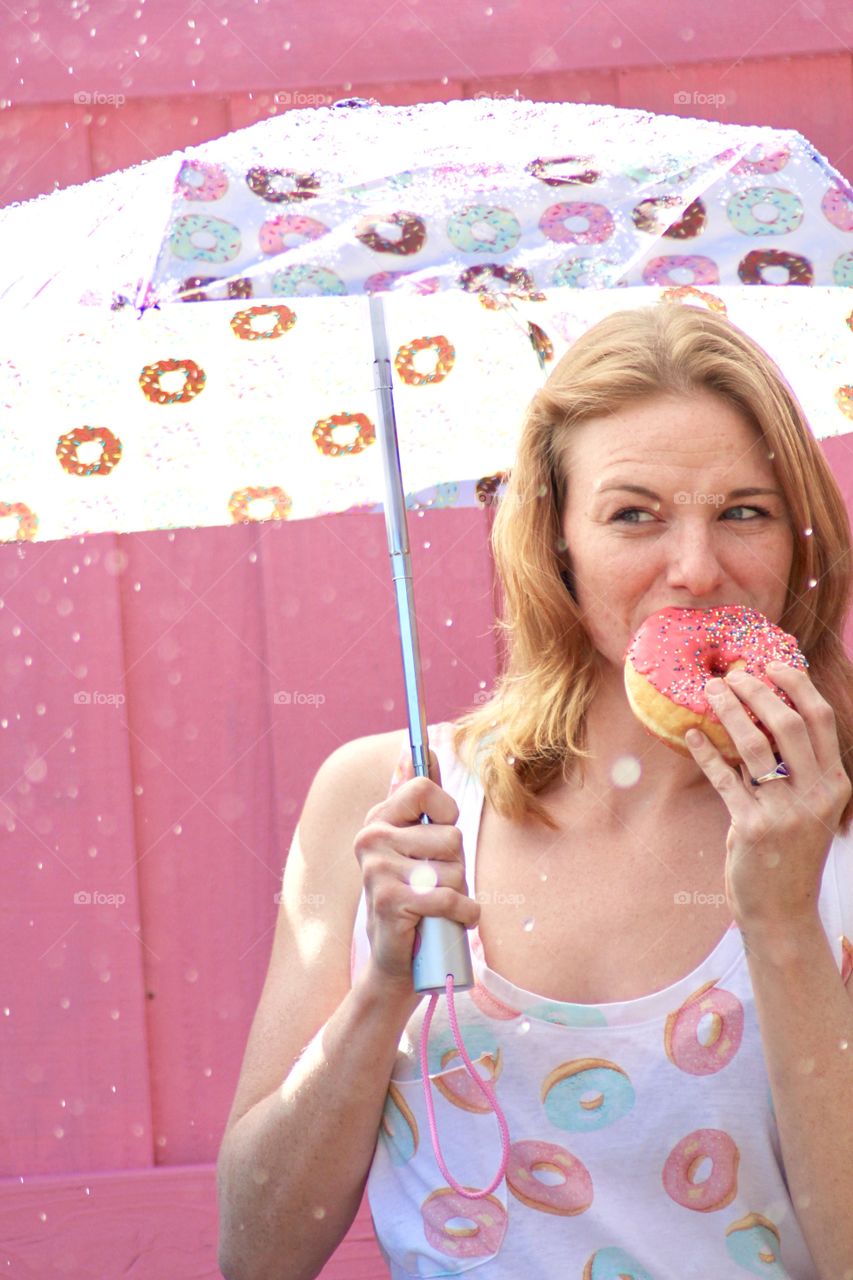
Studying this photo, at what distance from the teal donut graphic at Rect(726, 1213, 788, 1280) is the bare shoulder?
563mm

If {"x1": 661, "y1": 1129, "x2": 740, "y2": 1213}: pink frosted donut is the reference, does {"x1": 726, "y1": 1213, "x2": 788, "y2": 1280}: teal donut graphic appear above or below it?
below

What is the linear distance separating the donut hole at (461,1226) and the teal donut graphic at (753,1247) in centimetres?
30

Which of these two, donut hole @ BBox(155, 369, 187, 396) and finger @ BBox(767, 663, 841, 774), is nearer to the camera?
finger @ BBox(767, 663, 841, 774)

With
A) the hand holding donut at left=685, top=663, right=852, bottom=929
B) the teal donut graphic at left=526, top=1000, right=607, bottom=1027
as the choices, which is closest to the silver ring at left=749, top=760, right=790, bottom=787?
the hand holding donut at left=685, top=663, right=852, bottom=929

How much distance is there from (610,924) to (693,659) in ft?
1.19

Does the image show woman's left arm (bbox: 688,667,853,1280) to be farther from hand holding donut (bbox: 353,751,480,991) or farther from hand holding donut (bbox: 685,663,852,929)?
hand holding donut (bbox: 353,751,480,991)

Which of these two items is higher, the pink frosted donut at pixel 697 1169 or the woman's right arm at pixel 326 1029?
the woman's right arm at pixel 326 1029

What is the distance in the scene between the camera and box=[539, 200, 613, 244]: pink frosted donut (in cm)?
157

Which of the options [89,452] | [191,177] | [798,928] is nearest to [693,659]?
[798,928]

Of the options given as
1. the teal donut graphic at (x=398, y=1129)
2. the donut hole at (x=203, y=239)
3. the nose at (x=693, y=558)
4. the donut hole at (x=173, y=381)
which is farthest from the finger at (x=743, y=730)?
the donut hole at (x=173, y=381)

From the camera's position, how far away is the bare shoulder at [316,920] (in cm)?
193

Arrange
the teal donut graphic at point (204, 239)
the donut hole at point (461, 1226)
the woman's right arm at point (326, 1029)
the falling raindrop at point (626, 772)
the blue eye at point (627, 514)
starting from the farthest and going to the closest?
the falling raindrop at point (626, 772), the blue eye at point (627, 514), the donut hole at point (461, 1226), the woman's right arm at point (326, 1029), the teal donut graphic at point (204, 239)

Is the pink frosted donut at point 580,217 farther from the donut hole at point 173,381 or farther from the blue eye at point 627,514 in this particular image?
the donut hole at point 173,381

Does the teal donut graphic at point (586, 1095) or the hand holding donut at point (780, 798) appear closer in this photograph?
the hand holding donut at point (780, 798)
